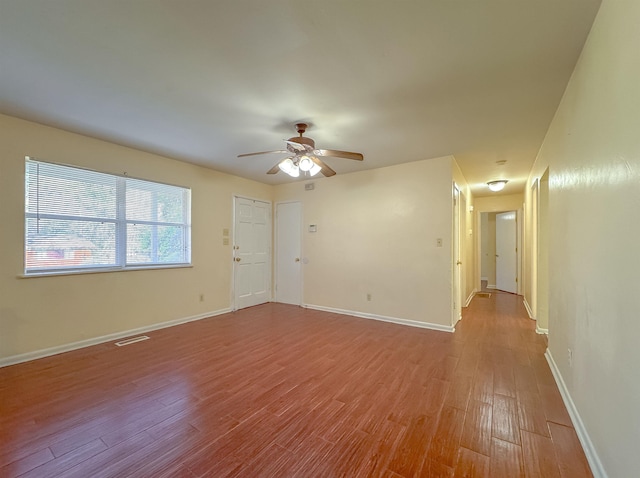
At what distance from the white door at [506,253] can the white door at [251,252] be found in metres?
6.15

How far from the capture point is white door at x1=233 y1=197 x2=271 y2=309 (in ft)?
17.1

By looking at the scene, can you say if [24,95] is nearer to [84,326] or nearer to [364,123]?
[84,326]

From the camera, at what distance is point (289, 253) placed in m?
5.73

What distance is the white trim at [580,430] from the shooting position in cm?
146

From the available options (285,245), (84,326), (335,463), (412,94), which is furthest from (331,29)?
(285,245)

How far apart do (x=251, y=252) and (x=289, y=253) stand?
77cm

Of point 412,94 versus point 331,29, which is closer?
point 331,29

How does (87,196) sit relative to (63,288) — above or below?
above

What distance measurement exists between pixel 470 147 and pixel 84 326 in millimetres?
5242

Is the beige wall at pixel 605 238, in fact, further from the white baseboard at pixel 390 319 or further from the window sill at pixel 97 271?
the window sill at pixel 97 271

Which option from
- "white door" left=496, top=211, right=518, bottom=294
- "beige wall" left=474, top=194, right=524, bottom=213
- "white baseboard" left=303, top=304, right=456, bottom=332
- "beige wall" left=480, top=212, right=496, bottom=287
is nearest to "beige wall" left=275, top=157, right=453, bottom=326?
"white baseboard" left=303, top=304, right=456, bottom=332

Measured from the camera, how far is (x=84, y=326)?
3305 mm

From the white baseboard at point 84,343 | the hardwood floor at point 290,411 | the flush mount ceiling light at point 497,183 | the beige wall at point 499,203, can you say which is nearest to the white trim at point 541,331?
the hardwood floor at point 290,411

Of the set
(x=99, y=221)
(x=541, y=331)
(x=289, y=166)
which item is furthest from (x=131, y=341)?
(x=541, y=331)
